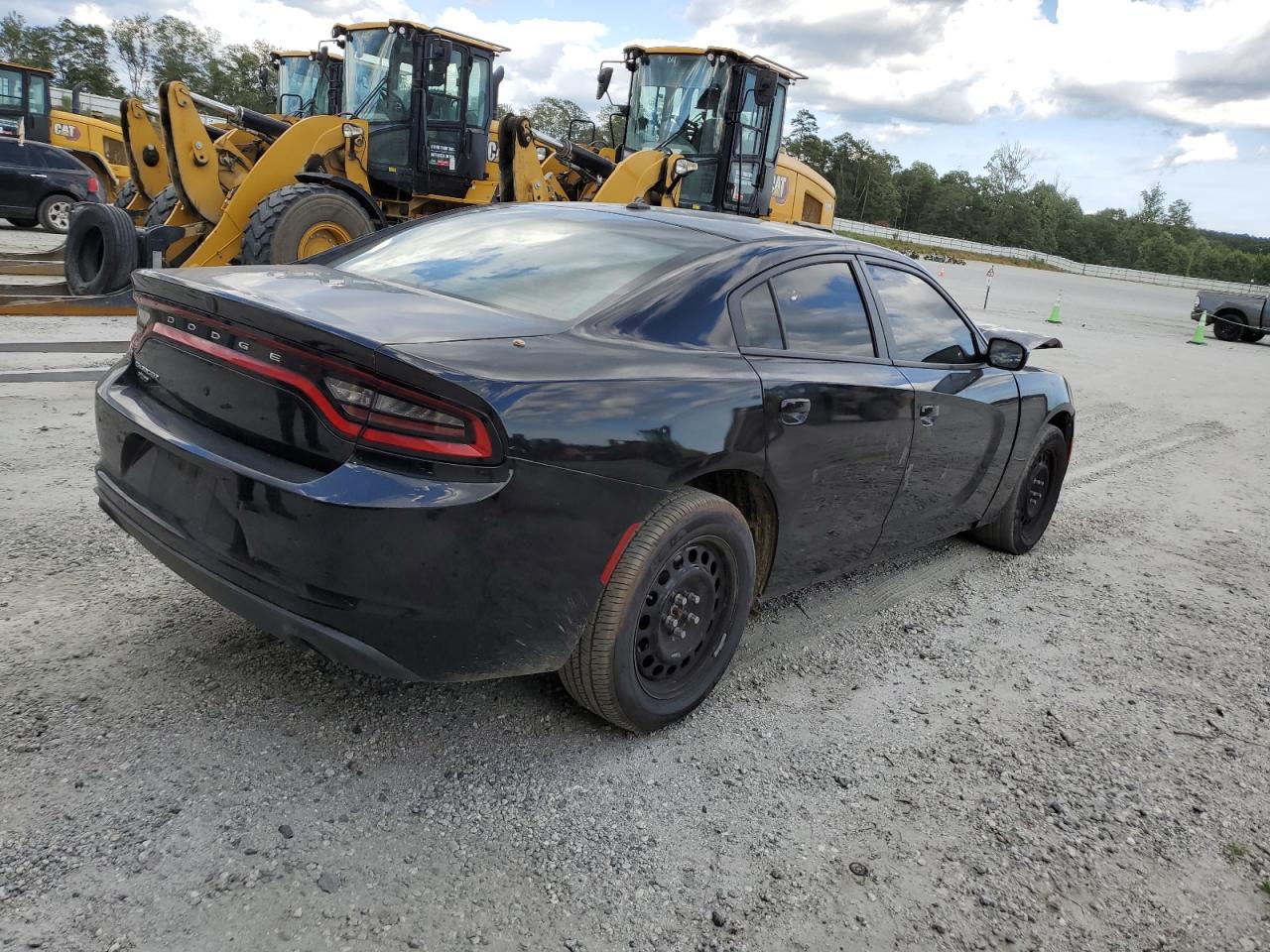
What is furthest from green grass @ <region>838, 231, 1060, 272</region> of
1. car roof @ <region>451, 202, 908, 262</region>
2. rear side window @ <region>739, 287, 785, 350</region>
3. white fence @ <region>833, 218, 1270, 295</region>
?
rear side window @ <region>739, 287, 785, 350</region>

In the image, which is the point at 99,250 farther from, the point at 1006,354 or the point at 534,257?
the point at 1006,354

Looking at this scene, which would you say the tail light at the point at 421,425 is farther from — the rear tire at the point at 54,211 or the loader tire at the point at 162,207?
the rear tire at the point at 54,211

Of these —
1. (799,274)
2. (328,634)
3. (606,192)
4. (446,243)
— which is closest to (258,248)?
(606,192)

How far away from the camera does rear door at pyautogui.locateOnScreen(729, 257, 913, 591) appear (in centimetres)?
311

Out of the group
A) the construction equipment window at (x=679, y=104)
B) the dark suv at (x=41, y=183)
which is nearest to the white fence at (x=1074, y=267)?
the dark suv at (x=41, y=183)

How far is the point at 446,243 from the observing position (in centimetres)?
350

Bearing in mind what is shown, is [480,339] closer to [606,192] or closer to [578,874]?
[578,874]

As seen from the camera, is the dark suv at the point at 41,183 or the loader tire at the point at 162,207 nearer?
the loader tire at the point at 162,207

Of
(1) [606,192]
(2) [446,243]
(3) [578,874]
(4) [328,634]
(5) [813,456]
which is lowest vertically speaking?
(3) [578,874]

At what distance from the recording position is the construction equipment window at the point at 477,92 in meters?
11.0

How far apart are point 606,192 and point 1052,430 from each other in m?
6.61

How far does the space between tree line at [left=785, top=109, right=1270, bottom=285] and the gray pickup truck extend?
78.2m

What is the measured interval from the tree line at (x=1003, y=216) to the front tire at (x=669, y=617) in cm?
9968

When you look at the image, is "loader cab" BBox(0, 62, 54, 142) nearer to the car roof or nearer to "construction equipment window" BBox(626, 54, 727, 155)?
"construction equipment window" BBox(626, 54, 727, 155)
